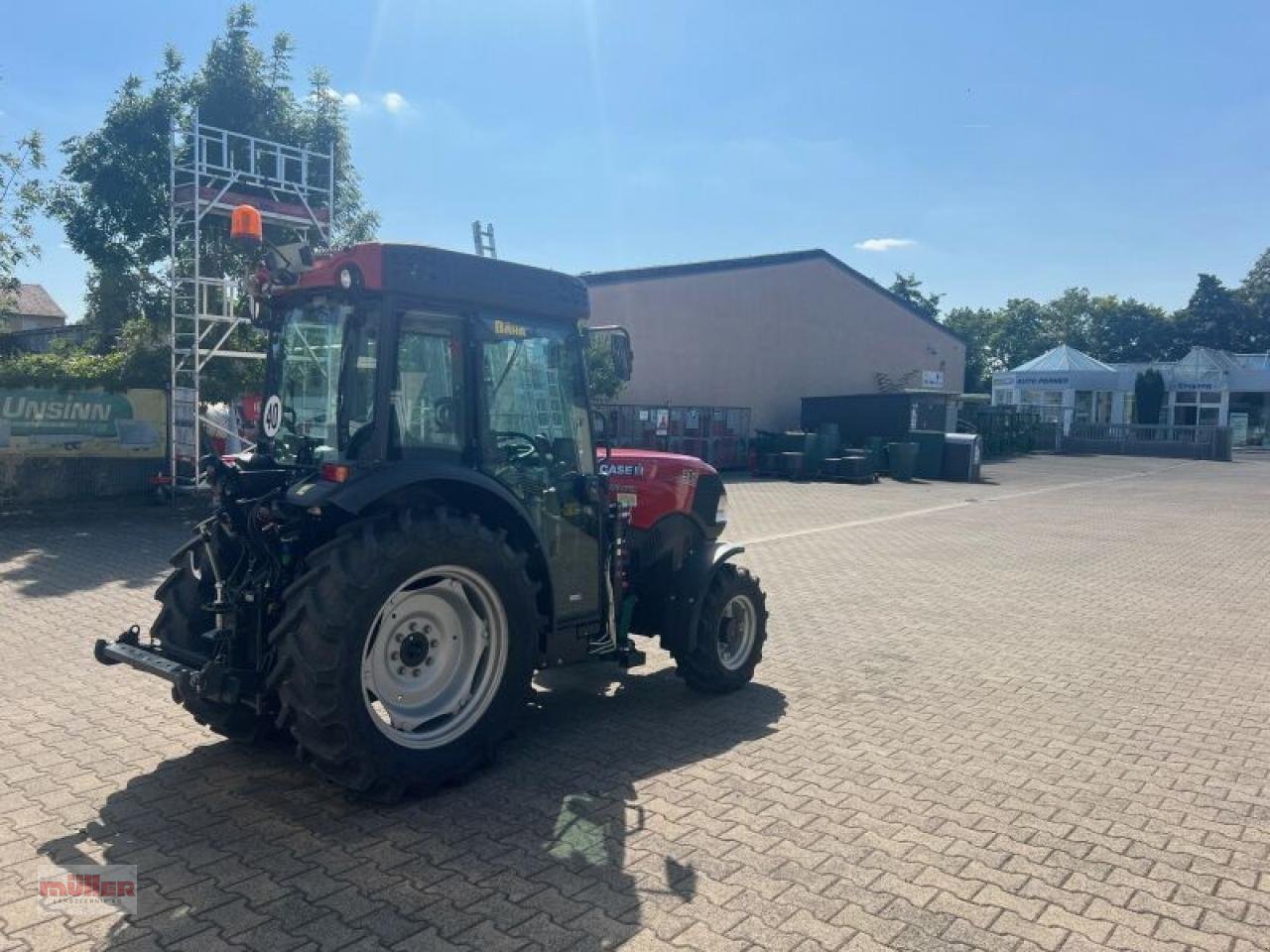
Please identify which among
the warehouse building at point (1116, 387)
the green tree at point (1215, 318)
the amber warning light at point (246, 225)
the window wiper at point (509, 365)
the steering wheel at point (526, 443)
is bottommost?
the steering wheel at point (526, 443)

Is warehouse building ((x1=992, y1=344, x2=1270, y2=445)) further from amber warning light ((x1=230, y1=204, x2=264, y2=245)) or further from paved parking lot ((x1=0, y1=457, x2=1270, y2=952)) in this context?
amber warning light ((x1=230, y1=204, x2=264, y2=245))

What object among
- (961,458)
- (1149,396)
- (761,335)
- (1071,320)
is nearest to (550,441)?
(961,458)

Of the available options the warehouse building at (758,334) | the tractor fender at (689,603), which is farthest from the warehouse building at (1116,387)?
the tractor fender at (689,603)

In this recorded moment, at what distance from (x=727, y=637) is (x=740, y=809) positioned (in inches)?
75.0

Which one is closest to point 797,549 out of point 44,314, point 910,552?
point 910,552

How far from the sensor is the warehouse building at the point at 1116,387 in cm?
4909

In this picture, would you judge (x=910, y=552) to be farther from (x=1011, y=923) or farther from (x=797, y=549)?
(x=1011, y=923)

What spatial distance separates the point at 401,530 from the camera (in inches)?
161

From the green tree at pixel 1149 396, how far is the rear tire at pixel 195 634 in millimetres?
52158

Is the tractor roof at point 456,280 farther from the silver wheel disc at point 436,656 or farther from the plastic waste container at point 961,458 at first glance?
the plastic waste container at point 961,458

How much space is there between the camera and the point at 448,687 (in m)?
4.52

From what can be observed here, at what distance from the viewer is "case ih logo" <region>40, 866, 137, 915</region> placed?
3340 mm

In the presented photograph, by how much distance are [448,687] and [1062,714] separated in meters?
3.87

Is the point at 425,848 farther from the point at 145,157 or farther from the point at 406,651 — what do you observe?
the point at 145,157
